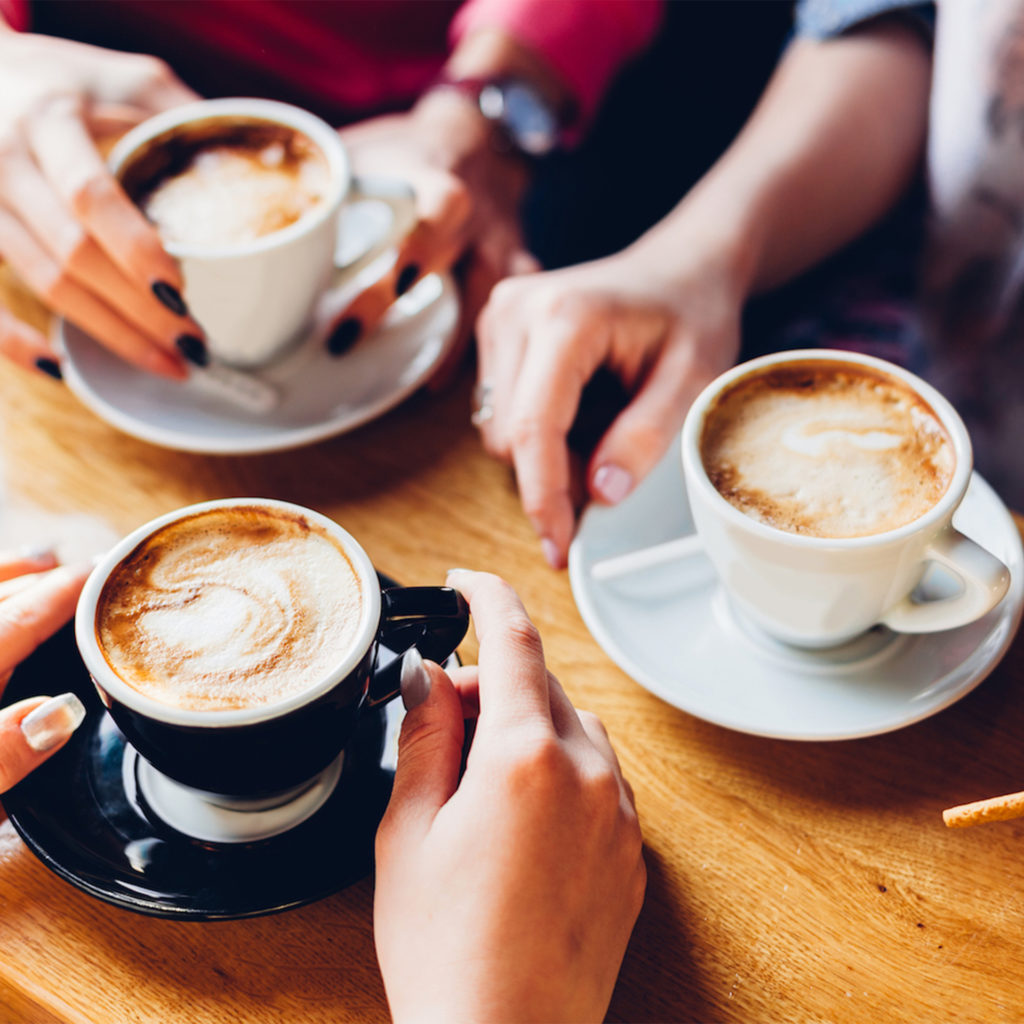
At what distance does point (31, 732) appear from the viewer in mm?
572

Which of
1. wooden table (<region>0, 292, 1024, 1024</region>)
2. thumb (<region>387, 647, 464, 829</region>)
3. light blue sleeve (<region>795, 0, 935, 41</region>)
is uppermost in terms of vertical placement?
light blue sleeve (<region>795, 0, 935, 41</region>)

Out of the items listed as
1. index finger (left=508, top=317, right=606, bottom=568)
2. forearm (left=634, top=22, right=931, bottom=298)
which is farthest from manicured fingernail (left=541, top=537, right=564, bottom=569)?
forearm (left=634, top=22, right=931, bottom=298)

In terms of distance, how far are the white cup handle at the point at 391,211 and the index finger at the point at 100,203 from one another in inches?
7.3

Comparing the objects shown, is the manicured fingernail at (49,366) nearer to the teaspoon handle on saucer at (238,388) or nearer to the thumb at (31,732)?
the teaspoon handle on saucer at (238,388)

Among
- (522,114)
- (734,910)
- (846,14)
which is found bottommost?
(734,910)

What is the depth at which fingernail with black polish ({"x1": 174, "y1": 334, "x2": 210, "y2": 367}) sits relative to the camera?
92 cm

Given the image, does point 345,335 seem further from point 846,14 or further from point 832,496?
point 846,14

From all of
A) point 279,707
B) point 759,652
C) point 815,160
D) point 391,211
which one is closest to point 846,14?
point 815,160

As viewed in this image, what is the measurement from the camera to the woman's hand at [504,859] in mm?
478

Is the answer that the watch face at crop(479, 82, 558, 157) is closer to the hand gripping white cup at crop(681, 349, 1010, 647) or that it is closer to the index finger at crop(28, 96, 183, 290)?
the index finger at crop(28, 96, 183, 290)

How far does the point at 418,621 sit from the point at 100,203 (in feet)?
1.75

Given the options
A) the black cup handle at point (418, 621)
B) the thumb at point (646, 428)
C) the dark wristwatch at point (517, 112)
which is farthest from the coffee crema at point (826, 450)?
the dark wristwatch at point (517, 112)

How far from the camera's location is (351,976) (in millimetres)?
559

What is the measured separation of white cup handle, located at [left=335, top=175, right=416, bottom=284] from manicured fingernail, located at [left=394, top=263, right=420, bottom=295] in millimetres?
32
